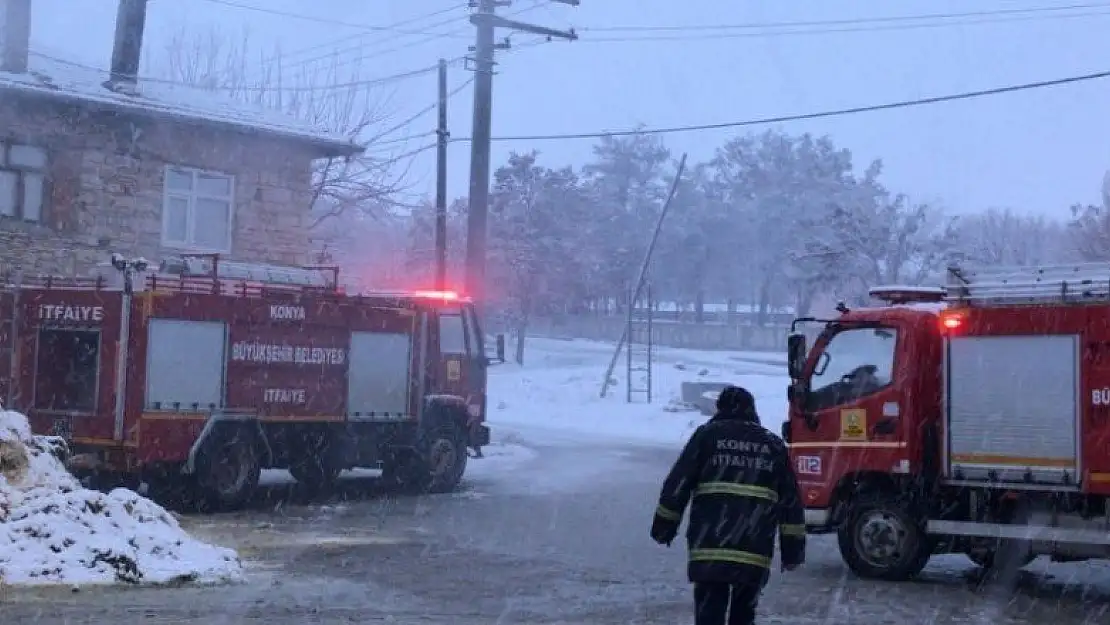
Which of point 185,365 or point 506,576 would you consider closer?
point 506,576

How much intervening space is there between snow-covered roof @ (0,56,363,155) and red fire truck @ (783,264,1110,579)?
46.1 feet

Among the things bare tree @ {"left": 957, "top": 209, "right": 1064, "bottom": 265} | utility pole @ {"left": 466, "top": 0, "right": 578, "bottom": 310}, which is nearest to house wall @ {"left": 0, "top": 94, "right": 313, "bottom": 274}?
utility pole @ {"left": 466, "top": 0, "right": 578, "bottom": 310}

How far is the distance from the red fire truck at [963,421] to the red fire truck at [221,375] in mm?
7333

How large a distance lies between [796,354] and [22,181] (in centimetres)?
1486

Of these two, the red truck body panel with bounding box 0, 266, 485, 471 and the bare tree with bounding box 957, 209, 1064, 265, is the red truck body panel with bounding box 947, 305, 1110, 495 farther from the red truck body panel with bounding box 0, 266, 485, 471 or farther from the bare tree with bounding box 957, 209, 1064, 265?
the bare tree with bounding box 957, 209, 1064, 265

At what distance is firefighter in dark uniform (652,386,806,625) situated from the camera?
22.5ft

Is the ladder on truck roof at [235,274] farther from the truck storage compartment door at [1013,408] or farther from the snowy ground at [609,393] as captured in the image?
the snowy ground at [609,393]

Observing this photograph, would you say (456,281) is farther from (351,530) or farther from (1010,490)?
(1010,490)

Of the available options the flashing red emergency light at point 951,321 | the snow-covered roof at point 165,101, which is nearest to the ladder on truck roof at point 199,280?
the snow-covered roof at point 165,101

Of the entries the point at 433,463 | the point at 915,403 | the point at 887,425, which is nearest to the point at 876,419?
the point at 887,425

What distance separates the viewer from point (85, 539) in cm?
1116

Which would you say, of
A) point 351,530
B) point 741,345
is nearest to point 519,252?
point 741,345

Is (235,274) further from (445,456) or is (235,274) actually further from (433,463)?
(445,456)

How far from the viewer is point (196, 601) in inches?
401
